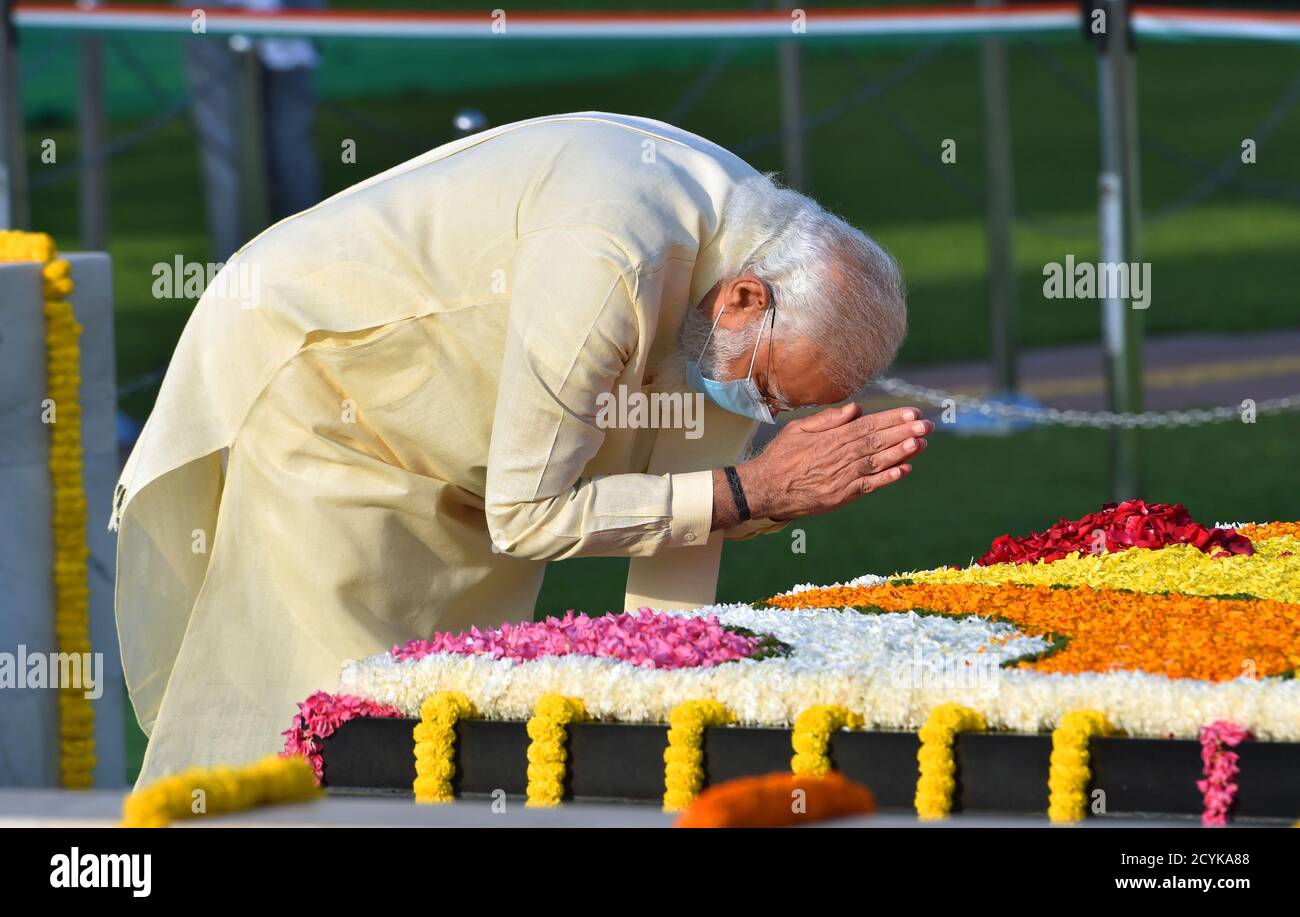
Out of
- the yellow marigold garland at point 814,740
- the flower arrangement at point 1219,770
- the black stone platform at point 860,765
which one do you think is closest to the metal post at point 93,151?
the black stone platform at point 860,765

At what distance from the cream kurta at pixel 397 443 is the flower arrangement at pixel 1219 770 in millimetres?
940

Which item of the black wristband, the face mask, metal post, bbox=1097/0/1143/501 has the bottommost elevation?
the black wristband

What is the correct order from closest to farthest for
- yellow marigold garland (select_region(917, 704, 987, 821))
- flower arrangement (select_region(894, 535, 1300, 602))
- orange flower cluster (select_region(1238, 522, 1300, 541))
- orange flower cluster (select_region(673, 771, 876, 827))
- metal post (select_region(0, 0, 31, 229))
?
orange flower cluster (select_region(673, 771, 876, 827))
yellow marigold garland (select_region(917, 704, 987, 821))
flower arrangement (select_region(894, 535, 1300, 602))
orange flower cluster (select_region(1238, 522, 1300, 541))
metal post (select_region(0, 0, 31, 229))

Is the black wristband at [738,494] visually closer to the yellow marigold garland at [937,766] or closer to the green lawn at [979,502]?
the yellow marigold garland at [937,766]

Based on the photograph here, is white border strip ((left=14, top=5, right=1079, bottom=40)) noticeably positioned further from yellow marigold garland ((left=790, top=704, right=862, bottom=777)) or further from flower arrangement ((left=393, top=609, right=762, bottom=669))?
yellow marigold garland ((left=790, top=704, right=862, bottom=777))

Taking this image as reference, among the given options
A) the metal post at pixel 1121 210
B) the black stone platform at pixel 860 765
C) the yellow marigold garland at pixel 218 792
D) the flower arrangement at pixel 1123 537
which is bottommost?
the black stone platform at pixel 860 765

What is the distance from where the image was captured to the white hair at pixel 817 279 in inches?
121

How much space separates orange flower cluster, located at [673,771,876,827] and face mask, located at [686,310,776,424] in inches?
44.9

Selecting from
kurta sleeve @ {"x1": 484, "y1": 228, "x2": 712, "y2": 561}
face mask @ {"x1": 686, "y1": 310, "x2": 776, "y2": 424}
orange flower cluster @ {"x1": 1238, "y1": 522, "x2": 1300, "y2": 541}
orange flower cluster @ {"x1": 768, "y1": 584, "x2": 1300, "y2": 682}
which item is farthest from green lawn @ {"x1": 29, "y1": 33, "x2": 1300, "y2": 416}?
kurta sleeve @ {"x1": 484, "y1": 228, "x2": 712, "y2": 561}

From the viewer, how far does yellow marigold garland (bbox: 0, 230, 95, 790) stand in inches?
188

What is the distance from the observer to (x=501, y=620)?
366 cm
